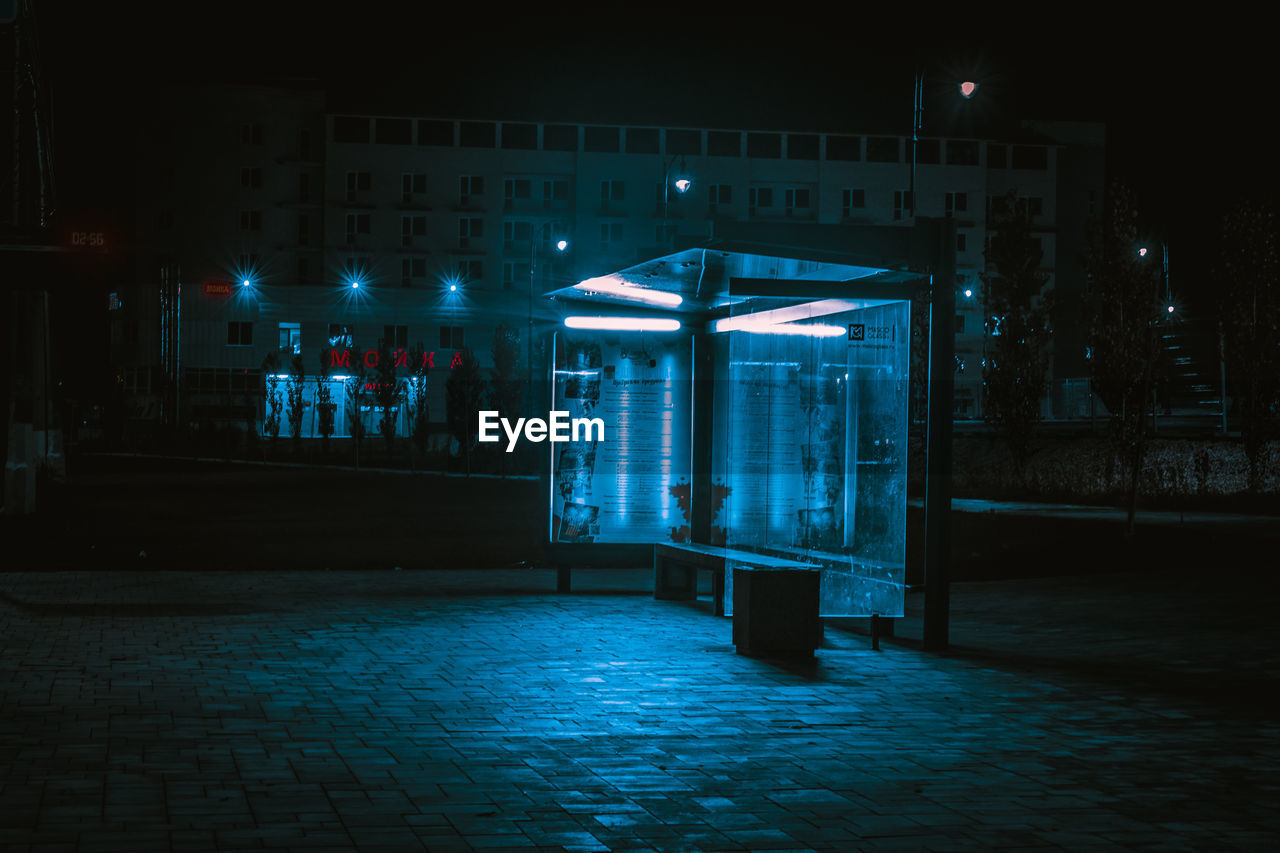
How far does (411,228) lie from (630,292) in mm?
68938

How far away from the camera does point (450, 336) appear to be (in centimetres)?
7956

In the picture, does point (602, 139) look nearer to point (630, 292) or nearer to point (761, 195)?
point (761, 195)

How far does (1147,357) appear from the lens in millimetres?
20328

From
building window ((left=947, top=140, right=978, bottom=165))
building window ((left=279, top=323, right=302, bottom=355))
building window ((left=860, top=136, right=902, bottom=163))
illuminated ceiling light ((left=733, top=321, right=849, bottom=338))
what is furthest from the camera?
building window ((left=947, top=140, right=978, bottom=165))

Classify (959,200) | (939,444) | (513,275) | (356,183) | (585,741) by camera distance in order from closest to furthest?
(585,741) → (939,444) → (356,183) → (513,275) → (959,200)

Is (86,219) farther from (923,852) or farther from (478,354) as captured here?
(478,354)

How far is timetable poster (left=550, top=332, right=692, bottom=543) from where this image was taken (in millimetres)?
13039

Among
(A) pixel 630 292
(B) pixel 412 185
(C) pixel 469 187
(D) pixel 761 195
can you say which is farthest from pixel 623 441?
(D) pixel 761 195

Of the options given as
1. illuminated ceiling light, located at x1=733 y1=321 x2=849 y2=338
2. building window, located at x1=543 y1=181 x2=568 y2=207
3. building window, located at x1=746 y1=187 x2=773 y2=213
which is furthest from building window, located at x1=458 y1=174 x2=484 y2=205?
illuminated ceiling light, located at x1=733 y1=321 x2=849 y2=338

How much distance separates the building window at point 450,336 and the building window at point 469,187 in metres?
7.17

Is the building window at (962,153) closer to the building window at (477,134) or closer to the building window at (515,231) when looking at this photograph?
the building window at (515,231)

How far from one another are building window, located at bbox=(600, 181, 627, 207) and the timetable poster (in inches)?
2644

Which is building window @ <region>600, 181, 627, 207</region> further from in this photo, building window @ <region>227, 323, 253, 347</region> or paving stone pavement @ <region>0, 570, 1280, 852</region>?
paving stone pavement @ <region>0, 570, 1280, 852</region>

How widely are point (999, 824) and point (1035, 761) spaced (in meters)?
1.23
